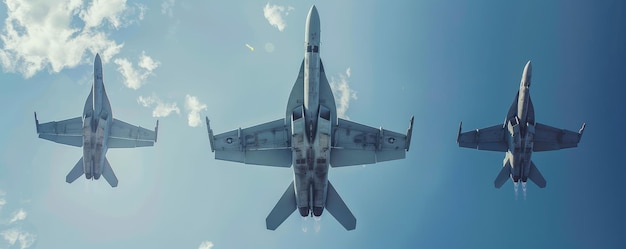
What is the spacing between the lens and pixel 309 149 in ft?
121

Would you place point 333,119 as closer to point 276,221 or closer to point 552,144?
point 276,221

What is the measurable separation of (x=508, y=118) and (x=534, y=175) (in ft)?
19.4

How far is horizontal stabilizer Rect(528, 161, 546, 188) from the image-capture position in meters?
45.1

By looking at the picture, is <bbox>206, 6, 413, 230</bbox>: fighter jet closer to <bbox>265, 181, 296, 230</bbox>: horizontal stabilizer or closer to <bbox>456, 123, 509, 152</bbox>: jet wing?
<bbox>265, 181, 296, 230</bbox>: horizontal stabilizer

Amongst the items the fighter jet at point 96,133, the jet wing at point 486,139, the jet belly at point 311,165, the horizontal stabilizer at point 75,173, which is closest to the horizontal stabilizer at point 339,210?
the jet belly at point 311,165

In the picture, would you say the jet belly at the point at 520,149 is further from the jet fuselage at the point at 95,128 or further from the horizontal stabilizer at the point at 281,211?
the jet fuselage at the point at 95,128

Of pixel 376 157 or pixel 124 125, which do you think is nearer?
pixel 376 157

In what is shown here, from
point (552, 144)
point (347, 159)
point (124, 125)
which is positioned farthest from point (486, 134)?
point (124, 125)

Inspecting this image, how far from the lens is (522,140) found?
4241 cm

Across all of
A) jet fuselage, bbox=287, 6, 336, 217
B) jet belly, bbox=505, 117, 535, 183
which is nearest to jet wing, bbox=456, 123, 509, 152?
jet belly, bbox=505, 117, 535, 183

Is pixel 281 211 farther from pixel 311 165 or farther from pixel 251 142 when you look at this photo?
pixel 251 142

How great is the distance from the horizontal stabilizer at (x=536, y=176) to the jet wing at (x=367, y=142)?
1344 cm

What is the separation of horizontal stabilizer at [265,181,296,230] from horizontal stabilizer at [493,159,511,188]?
19727 millimetres

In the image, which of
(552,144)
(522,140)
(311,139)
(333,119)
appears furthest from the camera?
(552,144)
